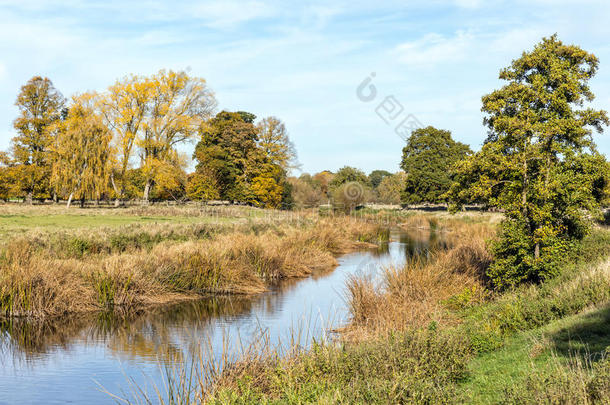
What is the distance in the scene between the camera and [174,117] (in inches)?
2126

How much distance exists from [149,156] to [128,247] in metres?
33.6

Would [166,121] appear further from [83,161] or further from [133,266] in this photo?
[133,266]

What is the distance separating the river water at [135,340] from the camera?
9.59 metres

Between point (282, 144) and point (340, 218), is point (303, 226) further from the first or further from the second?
point (282, 144)

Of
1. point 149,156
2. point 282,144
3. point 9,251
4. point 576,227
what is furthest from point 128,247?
point 282,144

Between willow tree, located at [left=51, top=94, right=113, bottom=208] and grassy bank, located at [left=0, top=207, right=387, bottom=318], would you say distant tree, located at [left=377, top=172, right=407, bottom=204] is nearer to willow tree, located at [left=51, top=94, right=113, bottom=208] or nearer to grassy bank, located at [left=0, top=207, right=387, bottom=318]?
willow tree, located at [left=51, top=94, right=113, bottom=208]

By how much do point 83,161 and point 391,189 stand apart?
6622 centimetres

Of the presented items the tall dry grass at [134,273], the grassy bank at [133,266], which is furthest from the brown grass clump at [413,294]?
the grassy bank at [133,266]

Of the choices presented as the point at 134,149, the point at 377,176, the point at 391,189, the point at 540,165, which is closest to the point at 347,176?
the point at 391,189

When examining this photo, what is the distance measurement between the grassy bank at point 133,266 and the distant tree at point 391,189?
62.5 m

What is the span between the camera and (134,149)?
5306cm

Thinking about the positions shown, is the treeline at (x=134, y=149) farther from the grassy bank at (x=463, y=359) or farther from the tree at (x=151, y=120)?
the grassy bank at (x=463, y=359)

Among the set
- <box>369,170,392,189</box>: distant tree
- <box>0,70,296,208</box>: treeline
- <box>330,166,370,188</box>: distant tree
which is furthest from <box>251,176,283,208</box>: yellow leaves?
<box>369,170,392,189</box>: distant tree

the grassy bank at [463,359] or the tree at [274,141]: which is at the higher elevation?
the tree at [274,141]
